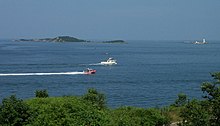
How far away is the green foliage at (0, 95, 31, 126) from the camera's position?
11438 mm

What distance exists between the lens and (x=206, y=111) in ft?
37.7

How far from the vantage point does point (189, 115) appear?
1123 centimetres

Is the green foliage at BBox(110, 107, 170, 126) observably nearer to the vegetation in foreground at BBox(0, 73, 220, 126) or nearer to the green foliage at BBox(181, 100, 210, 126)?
the vegetation in foreground at BBox(0, 73, 220, 126)

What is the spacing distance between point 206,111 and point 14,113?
5494 millimetres

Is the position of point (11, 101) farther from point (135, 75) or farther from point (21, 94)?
point (135, 75)

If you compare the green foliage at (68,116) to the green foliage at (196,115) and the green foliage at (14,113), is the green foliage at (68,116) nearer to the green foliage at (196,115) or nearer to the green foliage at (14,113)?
the green foliage at (14,113)

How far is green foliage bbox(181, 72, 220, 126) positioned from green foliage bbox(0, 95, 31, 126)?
4.57m

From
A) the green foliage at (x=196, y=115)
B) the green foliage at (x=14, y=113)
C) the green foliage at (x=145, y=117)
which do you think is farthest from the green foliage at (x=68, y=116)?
the green foliage at (x=145, y=117)

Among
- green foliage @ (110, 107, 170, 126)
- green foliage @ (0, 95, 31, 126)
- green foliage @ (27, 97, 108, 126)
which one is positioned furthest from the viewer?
green foliage @ (110, 107, 170, 126)

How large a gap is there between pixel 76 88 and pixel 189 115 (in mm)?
33163

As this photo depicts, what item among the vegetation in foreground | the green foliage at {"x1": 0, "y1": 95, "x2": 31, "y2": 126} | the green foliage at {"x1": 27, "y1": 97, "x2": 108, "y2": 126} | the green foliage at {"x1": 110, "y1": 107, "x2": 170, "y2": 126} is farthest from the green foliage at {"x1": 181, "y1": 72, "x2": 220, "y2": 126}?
the green foliage at {"x1": 0, "y1": 95, "x2": 31, "y2": 126}

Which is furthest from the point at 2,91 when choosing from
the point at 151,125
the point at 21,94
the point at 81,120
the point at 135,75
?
the point at 81,120

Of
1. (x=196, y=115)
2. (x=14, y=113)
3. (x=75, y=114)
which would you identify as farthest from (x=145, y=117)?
(x=14, y=113)

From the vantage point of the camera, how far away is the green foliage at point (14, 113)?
11438mm
